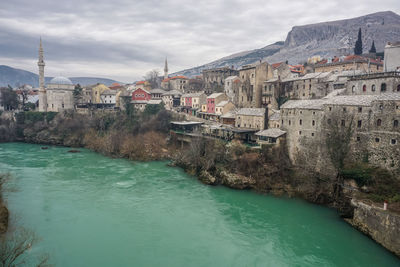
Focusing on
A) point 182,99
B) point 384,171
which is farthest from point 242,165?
point 182,99

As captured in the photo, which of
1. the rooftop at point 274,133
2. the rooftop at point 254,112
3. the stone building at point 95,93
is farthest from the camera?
the stone building at point 95,93

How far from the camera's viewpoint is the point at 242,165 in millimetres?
26438

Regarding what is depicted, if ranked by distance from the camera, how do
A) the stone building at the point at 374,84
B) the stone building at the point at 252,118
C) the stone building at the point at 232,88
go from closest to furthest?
the stone building at the point at 374,84, the stone building at the point at 252,118, the stone building at the point at 232,88

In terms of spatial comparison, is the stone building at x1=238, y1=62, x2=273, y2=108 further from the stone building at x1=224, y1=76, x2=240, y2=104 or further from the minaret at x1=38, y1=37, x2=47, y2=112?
the minaret at x1=38, y1=37, x2=47, y2=112

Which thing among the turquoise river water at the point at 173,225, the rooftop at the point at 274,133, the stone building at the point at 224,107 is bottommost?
the turquoise river water at the point at 173,225

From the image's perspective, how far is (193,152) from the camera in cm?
3048

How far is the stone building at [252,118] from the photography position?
3128 cm

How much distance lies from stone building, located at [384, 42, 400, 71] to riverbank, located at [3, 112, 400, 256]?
52.6 feet

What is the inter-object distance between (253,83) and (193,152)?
52.1 ft

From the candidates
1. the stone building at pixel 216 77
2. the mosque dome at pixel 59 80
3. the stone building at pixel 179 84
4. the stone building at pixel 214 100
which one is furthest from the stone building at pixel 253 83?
the mosque dome at pixel 59 80

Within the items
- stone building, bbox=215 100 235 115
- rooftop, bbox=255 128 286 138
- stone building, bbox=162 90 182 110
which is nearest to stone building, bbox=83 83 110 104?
stone building, bbox=162 90 182 110

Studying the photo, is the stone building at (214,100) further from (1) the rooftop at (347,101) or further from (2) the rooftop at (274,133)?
(1) the rooftop at (347,101)

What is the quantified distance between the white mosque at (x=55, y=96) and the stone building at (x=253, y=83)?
3710 cm

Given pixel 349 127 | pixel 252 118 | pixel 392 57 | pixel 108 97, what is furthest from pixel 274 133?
pixel 108 97
